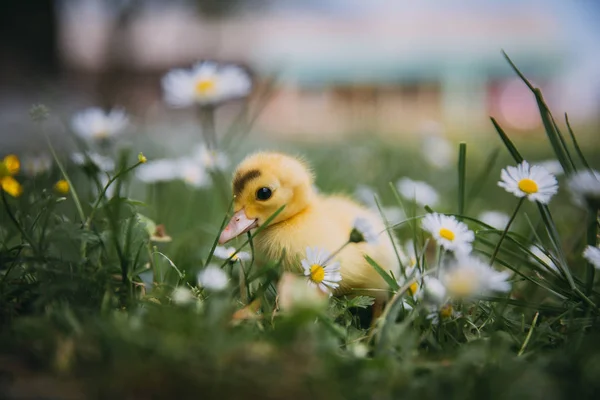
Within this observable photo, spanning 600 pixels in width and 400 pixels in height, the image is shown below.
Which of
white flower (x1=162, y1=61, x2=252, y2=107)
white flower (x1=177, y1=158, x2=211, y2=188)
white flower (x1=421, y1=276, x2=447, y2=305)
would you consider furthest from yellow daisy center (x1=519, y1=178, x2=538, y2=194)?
white flower (x1=177, y1=158, x2=211, y2=188)

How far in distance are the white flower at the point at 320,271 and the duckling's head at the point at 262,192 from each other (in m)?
0.15

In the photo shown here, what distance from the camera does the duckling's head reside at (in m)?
1.09

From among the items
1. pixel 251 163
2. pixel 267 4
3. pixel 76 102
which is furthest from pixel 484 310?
pixel 267 4

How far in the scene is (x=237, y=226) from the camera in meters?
1.08

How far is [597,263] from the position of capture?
854 millimetres

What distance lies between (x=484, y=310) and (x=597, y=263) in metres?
0.21

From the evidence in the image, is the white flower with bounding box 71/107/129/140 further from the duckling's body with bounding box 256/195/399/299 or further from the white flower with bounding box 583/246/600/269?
the white flower with bounding box 583/246/600/269

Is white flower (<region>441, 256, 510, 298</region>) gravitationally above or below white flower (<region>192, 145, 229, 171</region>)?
above

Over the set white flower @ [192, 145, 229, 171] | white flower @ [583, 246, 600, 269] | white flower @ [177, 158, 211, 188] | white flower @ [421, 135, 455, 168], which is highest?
white flower @ [583, 246, 600, 269]

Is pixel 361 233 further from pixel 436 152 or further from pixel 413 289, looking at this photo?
pixel 436 152

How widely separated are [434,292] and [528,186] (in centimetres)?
28

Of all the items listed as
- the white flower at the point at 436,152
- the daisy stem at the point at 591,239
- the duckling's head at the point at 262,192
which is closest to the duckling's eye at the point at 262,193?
the duckling's head at the point at 262,192

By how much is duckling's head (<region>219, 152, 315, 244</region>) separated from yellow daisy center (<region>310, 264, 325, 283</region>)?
0.58 ft

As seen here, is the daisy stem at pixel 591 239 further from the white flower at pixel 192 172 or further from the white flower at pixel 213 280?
the white flower at pixel 192 172
